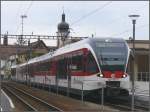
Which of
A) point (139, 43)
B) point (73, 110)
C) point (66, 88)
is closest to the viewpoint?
point (73, 110)

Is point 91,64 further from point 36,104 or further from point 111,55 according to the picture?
point 36,104

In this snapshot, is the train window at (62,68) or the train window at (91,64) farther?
the train window at (62,68)

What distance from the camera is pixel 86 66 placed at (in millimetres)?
27344

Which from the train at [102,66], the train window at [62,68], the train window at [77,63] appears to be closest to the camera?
the train at [102,66]

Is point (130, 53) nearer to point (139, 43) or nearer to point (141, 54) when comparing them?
point (141, 54)

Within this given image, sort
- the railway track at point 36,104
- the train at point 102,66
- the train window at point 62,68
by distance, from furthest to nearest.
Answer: the train window at point 62,68
the train at point 102,66
the railway track at point 36,104

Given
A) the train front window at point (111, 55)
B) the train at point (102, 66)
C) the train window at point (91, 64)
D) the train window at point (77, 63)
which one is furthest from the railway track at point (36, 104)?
the train front window at point (111, 55)

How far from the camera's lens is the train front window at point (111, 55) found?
2694 cm

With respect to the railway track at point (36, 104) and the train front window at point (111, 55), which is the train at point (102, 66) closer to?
the train front window at point (111, 55)

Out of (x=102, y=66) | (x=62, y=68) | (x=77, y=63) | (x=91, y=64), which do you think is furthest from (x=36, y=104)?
(x=62, y=68)

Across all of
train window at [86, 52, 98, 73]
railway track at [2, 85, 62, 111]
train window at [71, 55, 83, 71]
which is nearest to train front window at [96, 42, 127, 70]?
train window at [86, 52, 98, 73]

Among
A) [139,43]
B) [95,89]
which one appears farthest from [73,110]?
[139,43]

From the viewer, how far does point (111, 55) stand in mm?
27219

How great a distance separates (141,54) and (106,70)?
121 feet
